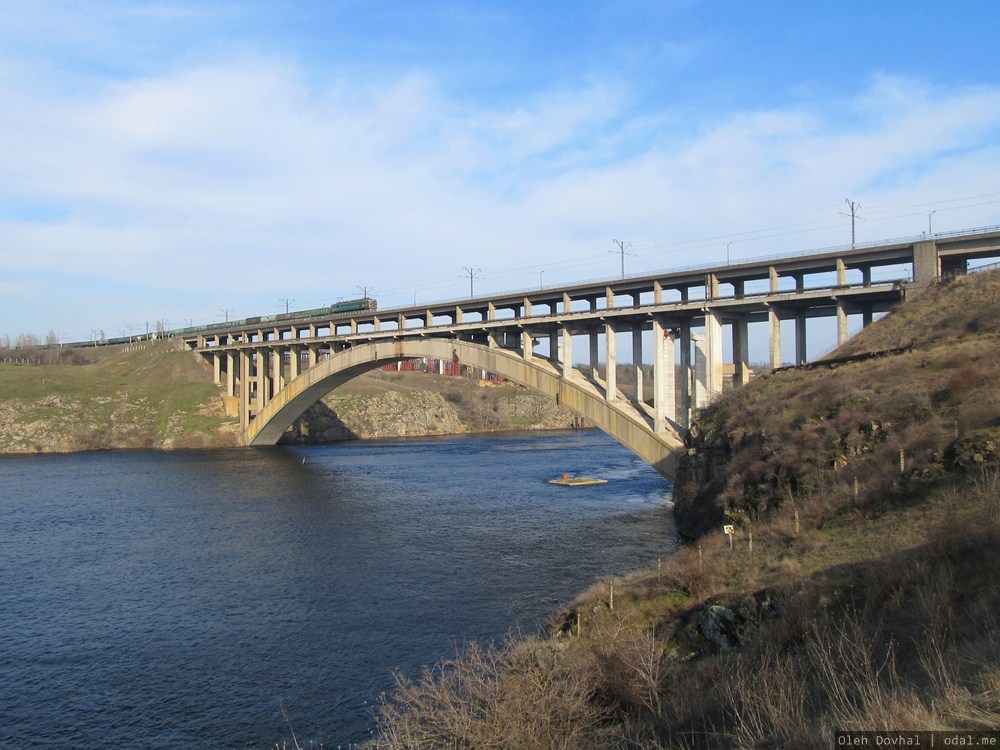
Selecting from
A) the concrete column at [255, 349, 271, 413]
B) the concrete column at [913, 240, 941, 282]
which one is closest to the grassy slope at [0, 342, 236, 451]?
the concrete column at [255, 349, 271, 413]

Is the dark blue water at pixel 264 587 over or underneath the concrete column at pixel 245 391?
underneath

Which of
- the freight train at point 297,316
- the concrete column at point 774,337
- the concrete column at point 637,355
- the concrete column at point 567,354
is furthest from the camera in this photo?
the freight train at point 297,316

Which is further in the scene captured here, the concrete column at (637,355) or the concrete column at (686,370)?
the concrete column at (637,355)

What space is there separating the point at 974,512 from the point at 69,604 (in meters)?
31.2

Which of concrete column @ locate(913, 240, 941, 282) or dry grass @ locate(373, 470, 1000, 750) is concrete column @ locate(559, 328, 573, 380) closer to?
concrete column @ locate(913, 240, 941, 282)

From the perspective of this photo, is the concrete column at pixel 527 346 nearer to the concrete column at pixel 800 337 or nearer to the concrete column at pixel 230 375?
the concrete column at pixel 800 337

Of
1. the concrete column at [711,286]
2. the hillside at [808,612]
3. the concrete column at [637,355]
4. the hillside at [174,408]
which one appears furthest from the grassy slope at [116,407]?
the hillside at [808,612]

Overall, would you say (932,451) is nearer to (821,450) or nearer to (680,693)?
(821,450)

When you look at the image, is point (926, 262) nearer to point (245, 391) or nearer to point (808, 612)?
point (808, 612)

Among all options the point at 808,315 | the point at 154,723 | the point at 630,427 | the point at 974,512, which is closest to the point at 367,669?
the point at 154,723

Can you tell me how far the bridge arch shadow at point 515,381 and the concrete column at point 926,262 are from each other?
54.6 ft

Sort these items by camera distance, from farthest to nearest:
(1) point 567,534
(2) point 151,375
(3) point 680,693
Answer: (2) point 151,375, (1) point 567,534, (3) point 680,693

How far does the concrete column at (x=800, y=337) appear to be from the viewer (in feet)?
141

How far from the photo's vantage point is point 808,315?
147 ft
